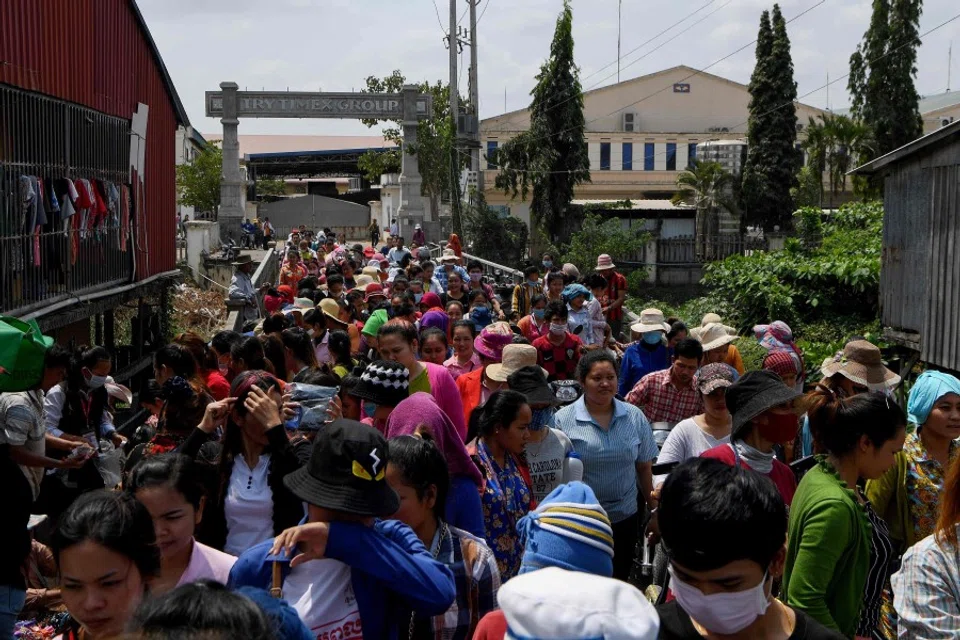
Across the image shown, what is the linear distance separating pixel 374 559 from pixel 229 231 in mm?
33923

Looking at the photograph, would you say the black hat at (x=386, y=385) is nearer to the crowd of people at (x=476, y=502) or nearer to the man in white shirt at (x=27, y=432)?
the crowd of people at (x=476, y=502)

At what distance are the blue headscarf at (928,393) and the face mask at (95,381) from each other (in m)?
5.11

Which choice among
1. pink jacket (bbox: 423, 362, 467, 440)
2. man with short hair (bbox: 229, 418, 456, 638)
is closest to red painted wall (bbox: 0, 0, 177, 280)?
pink jacket (bbox: 423, 362, 467, 440)

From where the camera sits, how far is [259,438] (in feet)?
14.9

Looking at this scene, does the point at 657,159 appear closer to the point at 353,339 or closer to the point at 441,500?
the point at 353,339

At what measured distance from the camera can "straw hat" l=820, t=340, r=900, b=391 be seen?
6.68 meters

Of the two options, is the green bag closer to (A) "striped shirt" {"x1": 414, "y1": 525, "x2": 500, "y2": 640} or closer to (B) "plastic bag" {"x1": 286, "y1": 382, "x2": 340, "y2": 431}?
(B) "plastic bag" {"x1": 286, "y1": 382, "x2": 340, "y2": 431}

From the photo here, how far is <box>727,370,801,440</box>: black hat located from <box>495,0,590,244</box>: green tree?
35301 mm

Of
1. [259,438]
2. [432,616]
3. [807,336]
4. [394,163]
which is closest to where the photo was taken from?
Result: [432,616]

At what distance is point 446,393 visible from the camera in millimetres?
6250

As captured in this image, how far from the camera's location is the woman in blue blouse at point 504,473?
5.05 m

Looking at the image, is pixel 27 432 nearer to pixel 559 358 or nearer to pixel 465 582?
pixel 465 582

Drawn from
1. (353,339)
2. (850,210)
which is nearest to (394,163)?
(850,210)

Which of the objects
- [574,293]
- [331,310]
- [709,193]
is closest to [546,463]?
[331,310]
